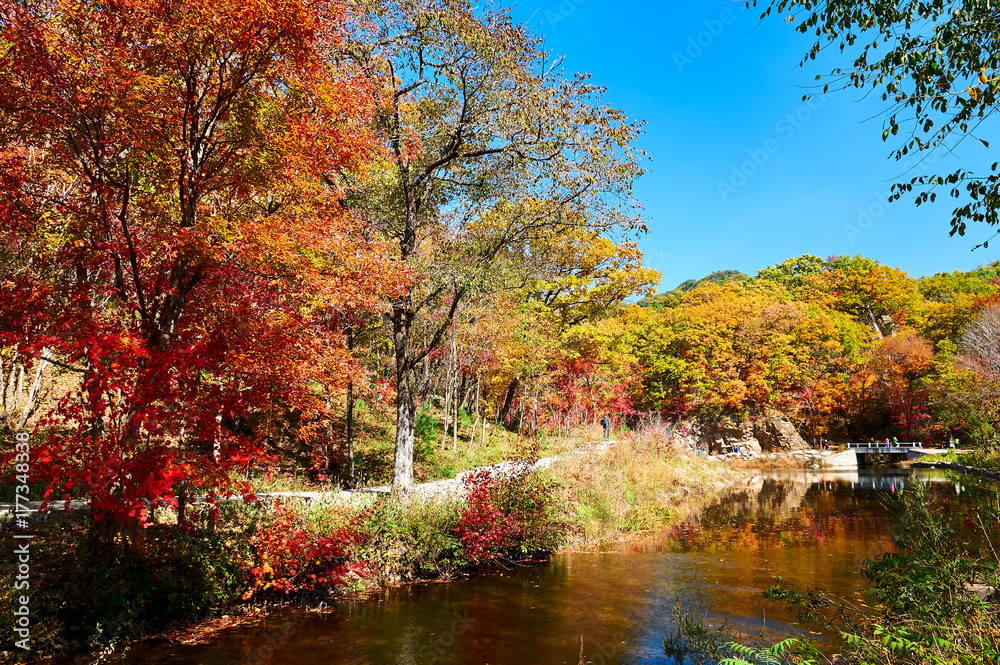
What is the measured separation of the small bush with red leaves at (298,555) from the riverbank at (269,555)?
0.02 m

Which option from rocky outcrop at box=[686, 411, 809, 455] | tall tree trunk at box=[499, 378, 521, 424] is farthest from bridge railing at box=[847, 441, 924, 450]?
tall tree trunk at box=[499, 378, 521, 424]

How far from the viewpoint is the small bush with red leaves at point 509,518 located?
9562mm

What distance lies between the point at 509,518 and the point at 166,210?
753 cm

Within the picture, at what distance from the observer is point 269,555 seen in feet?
24.3

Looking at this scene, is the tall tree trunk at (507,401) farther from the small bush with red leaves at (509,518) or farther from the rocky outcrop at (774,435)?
the rocky outcrop at (774,435)

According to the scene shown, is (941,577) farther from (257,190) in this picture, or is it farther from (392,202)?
(392,202)

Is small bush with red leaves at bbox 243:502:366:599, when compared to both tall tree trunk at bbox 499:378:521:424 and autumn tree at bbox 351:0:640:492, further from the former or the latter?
tall tree trunk at bbox 499:378:521:424

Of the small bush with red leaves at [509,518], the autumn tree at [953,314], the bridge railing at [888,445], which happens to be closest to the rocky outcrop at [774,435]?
the bridge railing at [888,445]

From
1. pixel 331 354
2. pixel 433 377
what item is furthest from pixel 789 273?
pixel 331 354

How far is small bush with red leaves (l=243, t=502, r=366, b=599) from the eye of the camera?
7.40 metres

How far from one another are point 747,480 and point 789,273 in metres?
36.3

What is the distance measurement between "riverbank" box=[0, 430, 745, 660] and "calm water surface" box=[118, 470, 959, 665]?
40 cm

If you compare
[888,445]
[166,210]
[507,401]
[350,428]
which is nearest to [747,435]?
[888,445]

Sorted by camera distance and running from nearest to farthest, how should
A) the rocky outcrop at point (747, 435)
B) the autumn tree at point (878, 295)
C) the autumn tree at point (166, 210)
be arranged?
the autumn tree at point (166, 210) → the rocky outcrop at point (747, 435) → the autumn tree at point (878, 295)
